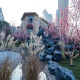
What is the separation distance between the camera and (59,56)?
14.4 feet

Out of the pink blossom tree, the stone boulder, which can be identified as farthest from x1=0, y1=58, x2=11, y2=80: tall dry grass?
the pink blossom tree

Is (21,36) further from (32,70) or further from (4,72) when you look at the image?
(4,72)

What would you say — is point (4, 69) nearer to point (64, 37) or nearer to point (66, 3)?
point (64, 37)

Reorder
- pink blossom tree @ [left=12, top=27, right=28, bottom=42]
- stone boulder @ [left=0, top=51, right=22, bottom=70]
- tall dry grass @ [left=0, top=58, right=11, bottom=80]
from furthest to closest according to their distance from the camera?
1. pink blossom tree @ [left=12, top=27, right=28, bottom=42]
2. stone boulder @ [left=0, top=51, right=22, bottom=70]
3. tall dry grass @ [left=0, top=58, right=11, bottom=80]

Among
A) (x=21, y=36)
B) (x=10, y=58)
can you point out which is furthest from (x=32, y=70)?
(x=21, y=36)

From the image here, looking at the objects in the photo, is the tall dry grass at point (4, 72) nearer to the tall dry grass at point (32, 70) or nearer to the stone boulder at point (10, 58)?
the stone boulder at point (10, 58)

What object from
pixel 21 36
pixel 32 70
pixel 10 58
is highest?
pixel 21 36

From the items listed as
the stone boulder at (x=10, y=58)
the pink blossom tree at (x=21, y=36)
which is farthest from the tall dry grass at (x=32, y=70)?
the pink blossom tree at (x=21, y=36)

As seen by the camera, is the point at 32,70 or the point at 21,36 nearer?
the point at 32,70

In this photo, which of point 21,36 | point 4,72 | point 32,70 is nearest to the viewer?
point 4,72

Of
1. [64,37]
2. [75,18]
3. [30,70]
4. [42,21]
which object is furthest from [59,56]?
[42,21]

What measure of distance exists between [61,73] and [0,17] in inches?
662

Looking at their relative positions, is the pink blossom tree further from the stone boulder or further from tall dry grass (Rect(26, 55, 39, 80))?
tall dry grass (Rect(26, 55, 39, 80))

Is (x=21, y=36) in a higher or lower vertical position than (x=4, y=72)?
higher
